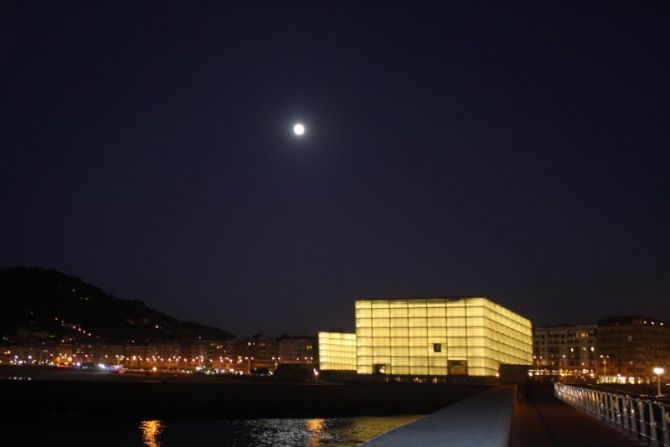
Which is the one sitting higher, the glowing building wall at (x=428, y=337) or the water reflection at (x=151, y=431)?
the glowing building wall at (x=428, y=337)

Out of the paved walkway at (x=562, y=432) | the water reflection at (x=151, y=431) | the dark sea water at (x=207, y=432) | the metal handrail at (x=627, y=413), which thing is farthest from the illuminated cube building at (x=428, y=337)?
the paved walkway at (x=562, y=432)

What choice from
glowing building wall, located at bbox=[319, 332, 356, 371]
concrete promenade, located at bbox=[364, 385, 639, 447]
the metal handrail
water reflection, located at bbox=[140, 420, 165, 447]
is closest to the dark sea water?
water reflection, located at bbox=[140, 420, 165, 447]

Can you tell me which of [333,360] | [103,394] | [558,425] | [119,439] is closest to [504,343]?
[333,360]

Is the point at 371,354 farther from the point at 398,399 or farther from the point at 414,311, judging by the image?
the point at 398,399

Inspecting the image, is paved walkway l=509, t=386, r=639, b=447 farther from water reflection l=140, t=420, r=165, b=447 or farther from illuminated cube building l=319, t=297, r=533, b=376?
illuminated cube building l=319, t=297, r=533, b=376

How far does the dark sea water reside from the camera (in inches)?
1969

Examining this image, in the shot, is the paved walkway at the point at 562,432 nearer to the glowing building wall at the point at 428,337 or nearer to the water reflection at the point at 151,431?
the water reflection at the point at 151,431

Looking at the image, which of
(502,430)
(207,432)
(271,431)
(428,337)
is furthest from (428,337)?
(502,430)

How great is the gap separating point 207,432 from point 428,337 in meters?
38.9

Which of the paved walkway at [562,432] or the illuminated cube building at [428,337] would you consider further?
the illuminated cube building at [428,337]

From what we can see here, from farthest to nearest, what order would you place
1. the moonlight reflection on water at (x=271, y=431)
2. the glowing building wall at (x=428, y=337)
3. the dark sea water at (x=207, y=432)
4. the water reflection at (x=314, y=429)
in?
the glowing building wall at (x=428, y=337) → the dark sea water at (x=207, y=432) → the moonlight reflection on water at (x=271, y=431) → the water reflection at (x=314, y=429)

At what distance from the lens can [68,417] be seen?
7194 centimetres

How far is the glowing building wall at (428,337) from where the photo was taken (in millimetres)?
87375

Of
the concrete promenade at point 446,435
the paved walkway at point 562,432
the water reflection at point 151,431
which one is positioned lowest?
the water reflection at point 151,431
